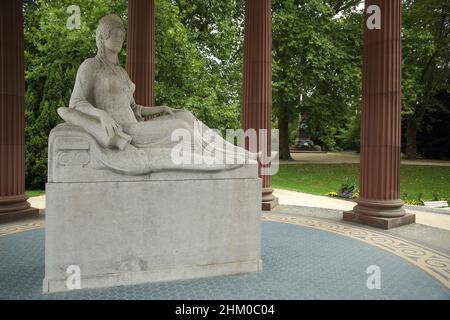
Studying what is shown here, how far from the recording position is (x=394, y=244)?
6.38 metres

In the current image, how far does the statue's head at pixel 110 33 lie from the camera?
4738 mm

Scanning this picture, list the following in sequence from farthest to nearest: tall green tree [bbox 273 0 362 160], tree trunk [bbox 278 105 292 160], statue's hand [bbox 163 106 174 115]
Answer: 1. tree trunk [bbox 278 105 292 160]
2. tall green tree [bbox 273 0 362 160]
3. statue's hand [bbox 163 106 174 115]

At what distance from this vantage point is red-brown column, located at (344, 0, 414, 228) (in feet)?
25.6

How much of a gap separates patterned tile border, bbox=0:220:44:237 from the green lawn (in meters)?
10.3

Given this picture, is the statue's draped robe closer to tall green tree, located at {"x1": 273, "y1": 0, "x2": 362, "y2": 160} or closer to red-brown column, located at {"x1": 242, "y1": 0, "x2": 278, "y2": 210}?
red-brown column, located at {"x1": 242, "y1": 0, "x2": 278, "y2": 210}

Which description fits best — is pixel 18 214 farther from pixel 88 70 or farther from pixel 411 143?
pixel 411 143

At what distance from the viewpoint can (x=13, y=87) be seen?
26.6 feet

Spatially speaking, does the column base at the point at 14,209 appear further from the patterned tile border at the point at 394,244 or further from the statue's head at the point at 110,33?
the patterned tile border at the point at 394,244

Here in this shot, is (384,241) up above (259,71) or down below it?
below

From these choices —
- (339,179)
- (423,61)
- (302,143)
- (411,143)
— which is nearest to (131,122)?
(339,179)

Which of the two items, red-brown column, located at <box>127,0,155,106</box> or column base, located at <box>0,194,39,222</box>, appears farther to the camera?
red-brown column, located at <box>127,0,155,106</box>

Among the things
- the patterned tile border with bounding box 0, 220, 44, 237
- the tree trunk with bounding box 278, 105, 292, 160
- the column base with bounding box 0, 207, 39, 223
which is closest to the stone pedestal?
the patterned tile border with bounding box 0, 220, 44, 237

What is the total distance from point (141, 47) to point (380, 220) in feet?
22.7

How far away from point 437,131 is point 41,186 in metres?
31.4
